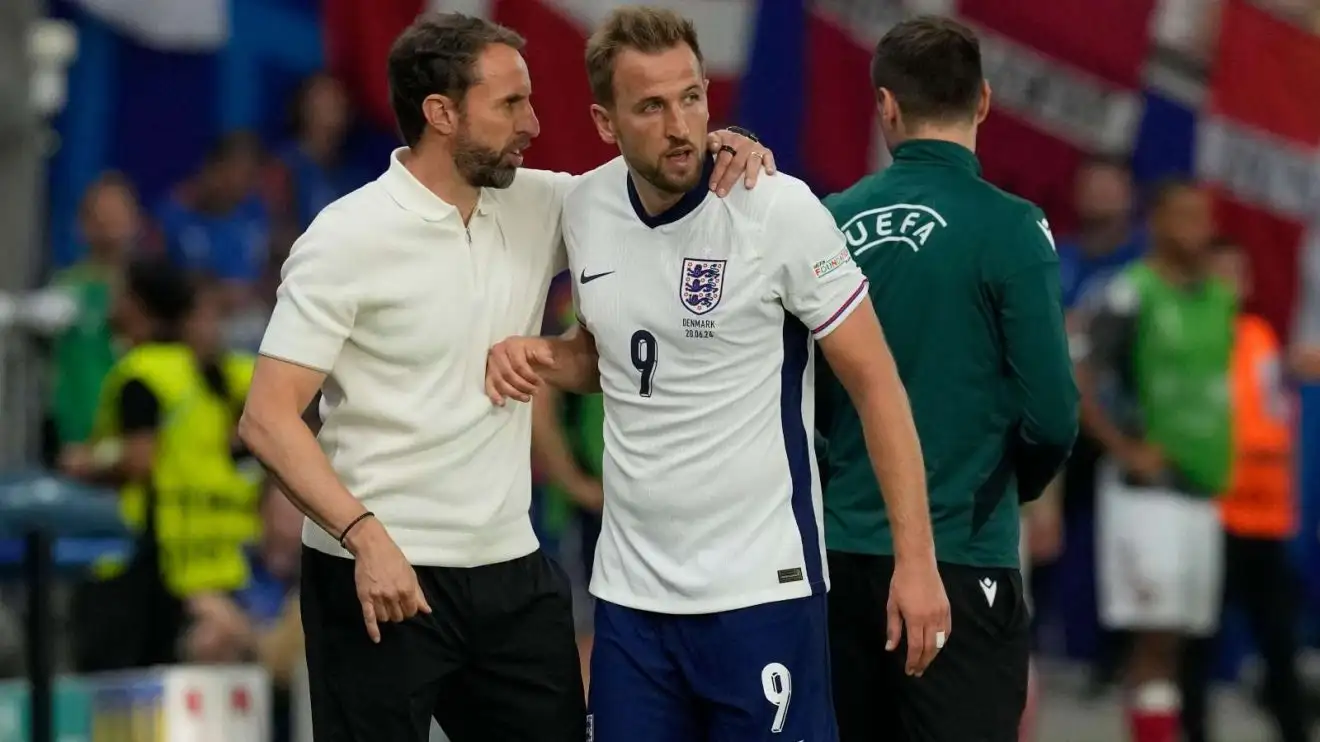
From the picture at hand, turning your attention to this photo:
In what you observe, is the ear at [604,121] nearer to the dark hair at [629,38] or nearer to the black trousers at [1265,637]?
the dark hair at [629,38]

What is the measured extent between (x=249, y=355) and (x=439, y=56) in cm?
587

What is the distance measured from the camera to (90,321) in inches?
453

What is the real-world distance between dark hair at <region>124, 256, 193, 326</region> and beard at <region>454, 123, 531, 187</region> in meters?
4.23

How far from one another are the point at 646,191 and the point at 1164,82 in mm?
8816

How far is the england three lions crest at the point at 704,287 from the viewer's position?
18.0ft

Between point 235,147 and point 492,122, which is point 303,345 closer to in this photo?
point 492,122

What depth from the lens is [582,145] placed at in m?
12.7

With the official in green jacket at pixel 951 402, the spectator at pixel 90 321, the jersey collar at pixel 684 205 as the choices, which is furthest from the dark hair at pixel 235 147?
the jersey collar at pixel 684 205

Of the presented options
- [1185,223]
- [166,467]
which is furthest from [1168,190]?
[166,467]

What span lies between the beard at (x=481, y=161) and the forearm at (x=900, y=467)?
98cm

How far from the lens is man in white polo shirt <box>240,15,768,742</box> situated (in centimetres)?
560

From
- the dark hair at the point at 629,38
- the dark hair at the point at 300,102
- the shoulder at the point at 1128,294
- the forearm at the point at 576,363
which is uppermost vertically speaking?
the dark hair at the point at 300,102

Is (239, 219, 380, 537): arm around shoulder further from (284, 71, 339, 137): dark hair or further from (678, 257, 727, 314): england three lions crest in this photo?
(284, 71, 339, 137): dark hair

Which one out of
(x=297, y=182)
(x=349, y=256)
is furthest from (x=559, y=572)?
(x=297, y=182)
